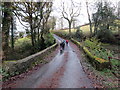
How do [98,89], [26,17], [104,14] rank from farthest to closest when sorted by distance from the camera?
[104,14] < [26,17] < [98,89]

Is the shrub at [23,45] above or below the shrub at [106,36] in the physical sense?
below

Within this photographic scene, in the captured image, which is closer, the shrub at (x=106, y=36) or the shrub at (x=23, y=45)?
the shrub at (x=23, y=45)

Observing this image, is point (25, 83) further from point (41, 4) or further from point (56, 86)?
point (41, 4)

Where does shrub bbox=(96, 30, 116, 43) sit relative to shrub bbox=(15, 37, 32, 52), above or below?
above

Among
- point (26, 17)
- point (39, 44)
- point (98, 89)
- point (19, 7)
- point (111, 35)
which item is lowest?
point (98, 89)

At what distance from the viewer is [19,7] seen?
15.7 m

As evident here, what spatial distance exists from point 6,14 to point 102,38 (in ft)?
78.7

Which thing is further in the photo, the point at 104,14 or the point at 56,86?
the point at 104,14

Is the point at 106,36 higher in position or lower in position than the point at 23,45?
higher

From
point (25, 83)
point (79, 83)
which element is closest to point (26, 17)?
point (25, 83)

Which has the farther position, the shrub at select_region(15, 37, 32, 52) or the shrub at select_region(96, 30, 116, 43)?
the shrub at select_region(96, 30, 116, 43)

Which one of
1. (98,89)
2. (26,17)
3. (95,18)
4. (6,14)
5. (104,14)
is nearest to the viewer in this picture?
(98,89)

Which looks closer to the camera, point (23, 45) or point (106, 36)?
point (23, 45)

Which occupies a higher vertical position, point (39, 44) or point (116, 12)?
point (116, 12)
